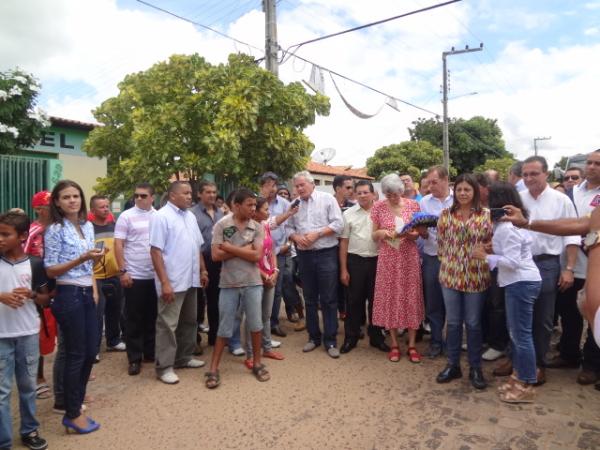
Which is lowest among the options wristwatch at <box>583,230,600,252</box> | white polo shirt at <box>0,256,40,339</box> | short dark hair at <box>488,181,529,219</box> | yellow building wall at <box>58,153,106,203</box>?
white polo shirt at <box>0,256,40,339</box>

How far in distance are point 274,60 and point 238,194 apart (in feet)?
22.3

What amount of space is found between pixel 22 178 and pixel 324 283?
25.2ft

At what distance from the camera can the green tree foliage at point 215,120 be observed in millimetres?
8000

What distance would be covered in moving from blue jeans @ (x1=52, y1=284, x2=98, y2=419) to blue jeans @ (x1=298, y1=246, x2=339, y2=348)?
2.26 meters

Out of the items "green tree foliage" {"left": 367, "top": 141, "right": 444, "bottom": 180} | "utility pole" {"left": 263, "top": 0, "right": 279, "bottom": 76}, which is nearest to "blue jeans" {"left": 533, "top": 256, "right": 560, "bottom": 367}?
"utility pole" {"left": 263, "top": 0, "right": 279, "bottom": 76}

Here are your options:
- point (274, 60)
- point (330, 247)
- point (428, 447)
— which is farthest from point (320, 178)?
point (428, 447)

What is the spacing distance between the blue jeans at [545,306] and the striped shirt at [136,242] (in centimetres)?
360

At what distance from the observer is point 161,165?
841 cm

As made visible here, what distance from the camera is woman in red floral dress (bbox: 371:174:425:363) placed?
4520 millimetres

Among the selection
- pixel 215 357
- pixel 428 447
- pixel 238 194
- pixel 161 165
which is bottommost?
pixel 428 447

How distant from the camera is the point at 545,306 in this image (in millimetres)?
3840

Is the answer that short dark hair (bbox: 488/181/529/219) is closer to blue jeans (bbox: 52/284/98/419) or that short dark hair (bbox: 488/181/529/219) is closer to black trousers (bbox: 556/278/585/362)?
black trousers (bbox: 556/278/585/362)

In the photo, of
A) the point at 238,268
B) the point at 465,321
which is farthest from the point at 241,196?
the point at 465,321

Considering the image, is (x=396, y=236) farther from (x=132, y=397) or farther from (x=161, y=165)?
(x=161, y=165)
